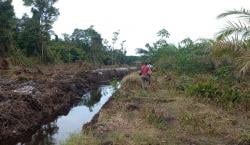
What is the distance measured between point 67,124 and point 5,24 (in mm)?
26677

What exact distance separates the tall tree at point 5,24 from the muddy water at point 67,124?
17542mm

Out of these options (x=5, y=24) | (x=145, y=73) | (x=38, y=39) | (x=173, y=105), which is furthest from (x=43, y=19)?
(x=173, y=105)

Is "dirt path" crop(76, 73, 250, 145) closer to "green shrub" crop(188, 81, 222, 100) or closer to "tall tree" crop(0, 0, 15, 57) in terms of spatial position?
"green shrub" crop(188, 81, 222, 100)

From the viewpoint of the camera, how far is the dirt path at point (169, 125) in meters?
10.3

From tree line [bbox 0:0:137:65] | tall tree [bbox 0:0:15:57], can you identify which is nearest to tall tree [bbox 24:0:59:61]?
tree line [bbox 0:0:137:65]

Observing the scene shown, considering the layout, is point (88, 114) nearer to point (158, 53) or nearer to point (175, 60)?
point (175, 60)

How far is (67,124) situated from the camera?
57.2 feet

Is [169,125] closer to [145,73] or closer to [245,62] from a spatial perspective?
[245,62]

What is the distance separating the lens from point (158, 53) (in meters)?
44.2

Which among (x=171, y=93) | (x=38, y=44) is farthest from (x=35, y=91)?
(x=38, y=44)

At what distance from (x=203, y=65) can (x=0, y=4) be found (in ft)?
73.9

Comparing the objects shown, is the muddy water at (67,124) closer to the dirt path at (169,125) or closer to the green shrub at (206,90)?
the dirt path at (169,125)

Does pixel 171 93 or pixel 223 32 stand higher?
pixel 223 32

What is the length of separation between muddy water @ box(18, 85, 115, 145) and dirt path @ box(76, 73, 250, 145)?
1559 mm
